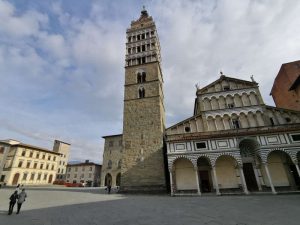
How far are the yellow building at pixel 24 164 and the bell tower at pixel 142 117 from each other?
3186 cm

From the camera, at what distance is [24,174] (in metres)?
39.8

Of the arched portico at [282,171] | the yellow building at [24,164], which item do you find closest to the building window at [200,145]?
the arched portico at [282,171]

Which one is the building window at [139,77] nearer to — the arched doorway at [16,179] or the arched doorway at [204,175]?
the arched doorway at [204,175]

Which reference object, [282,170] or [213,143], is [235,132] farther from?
[282,170]

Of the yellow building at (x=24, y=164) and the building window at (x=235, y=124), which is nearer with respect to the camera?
the building window at (x=235, y=124)

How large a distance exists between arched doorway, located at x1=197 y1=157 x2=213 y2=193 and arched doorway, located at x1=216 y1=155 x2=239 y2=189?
982 mm

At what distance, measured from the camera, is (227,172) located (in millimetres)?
19281

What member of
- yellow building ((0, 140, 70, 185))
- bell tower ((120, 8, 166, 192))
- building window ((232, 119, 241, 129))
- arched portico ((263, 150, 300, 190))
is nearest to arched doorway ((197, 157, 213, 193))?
bell tower ((120, 8, 166, 192))

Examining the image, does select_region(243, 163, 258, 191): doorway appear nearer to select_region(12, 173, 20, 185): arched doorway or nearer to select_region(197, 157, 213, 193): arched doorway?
select_region(197, 157, 213, 193): arched doorway

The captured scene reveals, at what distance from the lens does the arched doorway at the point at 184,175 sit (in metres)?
19.4

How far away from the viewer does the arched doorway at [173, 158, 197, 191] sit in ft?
63.7

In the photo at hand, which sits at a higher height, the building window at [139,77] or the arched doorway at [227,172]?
the building window at [139,77]

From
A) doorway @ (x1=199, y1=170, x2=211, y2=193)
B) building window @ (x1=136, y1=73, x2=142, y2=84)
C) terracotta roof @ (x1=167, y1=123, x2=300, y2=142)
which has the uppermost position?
building window @ (x1=136, y1=73, x2=142, y2=84)

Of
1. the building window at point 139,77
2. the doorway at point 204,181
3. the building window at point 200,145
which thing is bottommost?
the doorway at point 204,181
